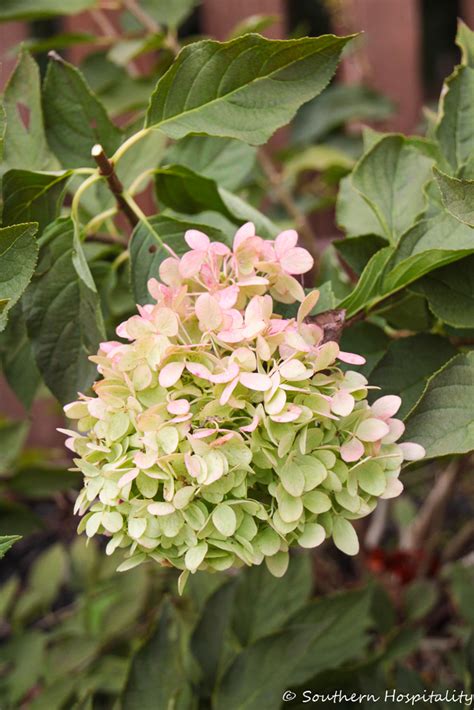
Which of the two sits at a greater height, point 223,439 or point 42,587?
point 223,439

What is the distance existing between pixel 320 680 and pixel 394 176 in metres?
0.43

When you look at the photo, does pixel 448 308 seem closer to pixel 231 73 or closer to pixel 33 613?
pixel 231 73

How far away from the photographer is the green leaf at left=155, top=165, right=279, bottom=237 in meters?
0.56

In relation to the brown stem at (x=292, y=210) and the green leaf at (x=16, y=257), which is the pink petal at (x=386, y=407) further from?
the brown stem at (x=292, y=210)

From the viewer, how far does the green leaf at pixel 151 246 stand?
0.52 meters

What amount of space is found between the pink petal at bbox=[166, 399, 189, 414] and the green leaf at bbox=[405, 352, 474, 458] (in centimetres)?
13

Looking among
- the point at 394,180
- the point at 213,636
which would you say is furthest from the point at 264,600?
the point at 394,180

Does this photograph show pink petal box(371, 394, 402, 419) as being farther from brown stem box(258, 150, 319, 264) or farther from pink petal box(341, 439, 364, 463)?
brown stem box(258, 150, 319, 264)

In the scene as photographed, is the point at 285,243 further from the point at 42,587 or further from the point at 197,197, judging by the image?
the point at 42,587

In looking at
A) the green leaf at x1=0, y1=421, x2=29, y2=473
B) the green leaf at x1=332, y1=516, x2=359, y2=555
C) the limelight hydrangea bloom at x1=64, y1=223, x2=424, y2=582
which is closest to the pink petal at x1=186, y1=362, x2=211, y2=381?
the limelight hydrangea bloom at x1=64, y1=223, x2=424, y2=582

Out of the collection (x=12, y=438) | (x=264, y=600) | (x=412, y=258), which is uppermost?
(x=412, y=258)

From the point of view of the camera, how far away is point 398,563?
1.07m

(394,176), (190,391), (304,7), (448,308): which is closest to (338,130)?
(304,7)

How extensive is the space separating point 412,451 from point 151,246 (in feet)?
0.73
